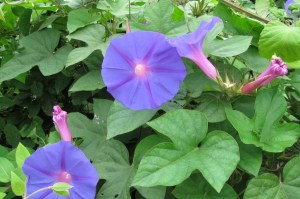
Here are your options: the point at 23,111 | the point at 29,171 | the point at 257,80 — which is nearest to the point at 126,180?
the point at 29,171

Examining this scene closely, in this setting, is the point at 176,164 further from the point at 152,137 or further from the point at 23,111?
the point at 23,111

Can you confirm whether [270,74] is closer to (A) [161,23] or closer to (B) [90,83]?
(A) [161,23]

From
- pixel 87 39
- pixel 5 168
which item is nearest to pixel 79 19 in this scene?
pixel 87 39

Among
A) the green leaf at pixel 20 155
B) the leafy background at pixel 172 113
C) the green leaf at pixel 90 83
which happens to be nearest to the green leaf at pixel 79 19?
the leafy background at pixel 172 113

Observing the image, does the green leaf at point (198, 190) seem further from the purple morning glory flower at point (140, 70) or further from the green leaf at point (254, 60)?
the green leaf at point (254, 60)

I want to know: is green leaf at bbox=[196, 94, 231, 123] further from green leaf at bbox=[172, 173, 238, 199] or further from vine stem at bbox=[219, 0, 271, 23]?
vine stem at bbox=[219, 0, 271, 23]

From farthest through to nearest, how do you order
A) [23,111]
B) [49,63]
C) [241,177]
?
[23,111]
[49,63]
[241,177]

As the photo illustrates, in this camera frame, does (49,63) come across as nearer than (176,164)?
No
